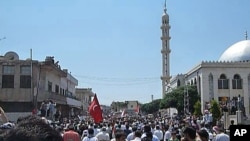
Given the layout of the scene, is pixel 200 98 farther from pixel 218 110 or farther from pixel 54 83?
pixel 54 83

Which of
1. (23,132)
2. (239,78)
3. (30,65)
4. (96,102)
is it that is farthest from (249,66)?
(23,132)

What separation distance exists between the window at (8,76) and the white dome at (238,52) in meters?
45.1

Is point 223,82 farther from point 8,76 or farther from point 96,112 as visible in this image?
point 96,112

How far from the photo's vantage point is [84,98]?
309 feet

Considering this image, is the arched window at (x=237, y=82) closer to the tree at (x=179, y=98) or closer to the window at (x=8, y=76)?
the tree at (x=179, y=98)

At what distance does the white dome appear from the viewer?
71.2 metres

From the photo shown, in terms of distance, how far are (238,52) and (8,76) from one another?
46.7 meters

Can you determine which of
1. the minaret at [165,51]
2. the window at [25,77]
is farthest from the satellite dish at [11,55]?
the minaret at [165,51]

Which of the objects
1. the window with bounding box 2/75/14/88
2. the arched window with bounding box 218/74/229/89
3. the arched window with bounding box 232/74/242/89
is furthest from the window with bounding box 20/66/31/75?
the arched window with bounding box 232/74/242/89

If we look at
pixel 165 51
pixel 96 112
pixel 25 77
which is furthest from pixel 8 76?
pixel 165 51

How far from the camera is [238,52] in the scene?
72688 millimetres

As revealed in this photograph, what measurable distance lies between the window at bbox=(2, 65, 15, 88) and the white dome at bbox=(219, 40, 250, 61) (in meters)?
45.1

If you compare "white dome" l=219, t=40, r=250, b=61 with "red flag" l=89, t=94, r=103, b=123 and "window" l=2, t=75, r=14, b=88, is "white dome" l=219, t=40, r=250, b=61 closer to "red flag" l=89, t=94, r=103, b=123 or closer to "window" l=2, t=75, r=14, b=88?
"window" l=2, t=75, r=14, b=88

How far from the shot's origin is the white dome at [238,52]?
234ft
